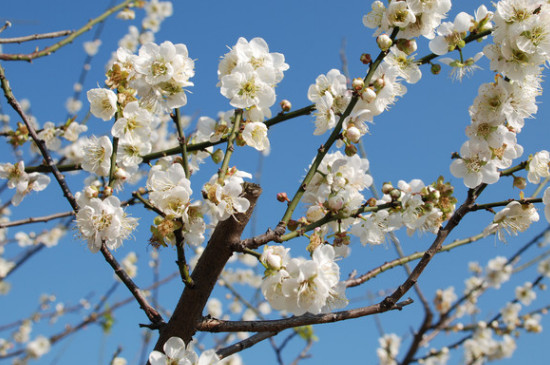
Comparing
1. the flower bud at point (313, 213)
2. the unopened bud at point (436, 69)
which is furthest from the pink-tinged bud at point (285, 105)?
the unopened bud at point (436, 69)

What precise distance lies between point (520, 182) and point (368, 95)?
26.7 inches

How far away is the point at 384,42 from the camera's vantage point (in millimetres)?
1530

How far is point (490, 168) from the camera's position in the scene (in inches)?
64.5

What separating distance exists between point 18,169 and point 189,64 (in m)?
1.19

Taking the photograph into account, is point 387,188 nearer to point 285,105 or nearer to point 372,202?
point 372,202

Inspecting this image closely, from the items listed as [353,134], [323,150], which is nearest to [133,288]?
[323,150]

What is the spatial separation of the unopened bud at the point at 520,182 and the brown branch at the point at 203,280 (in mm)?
1021

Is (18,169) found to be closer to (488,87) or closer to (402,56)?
(402,56)

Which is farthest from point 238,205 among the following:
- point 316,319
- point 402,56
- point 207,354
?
point 402,56

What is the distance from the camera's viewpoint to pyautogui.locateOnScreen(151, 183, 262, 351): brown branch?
146 centimetres

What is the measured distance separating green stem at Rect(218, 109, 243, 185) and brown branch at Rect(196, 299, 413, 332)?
1.58 feet

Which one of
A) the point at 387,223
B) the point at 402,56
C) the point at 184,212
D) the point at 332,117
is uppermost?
the point at 402,56

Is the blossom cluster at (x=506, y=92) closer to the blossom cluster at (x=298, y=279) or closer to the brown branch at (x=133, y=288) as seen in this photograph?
the blossom cluster at (x=298, y=279)

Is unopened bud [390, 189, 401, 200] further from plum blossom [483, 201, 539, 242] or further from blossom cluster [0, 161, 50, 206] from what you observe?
blossom cluster [0, 161, 50, 206]
